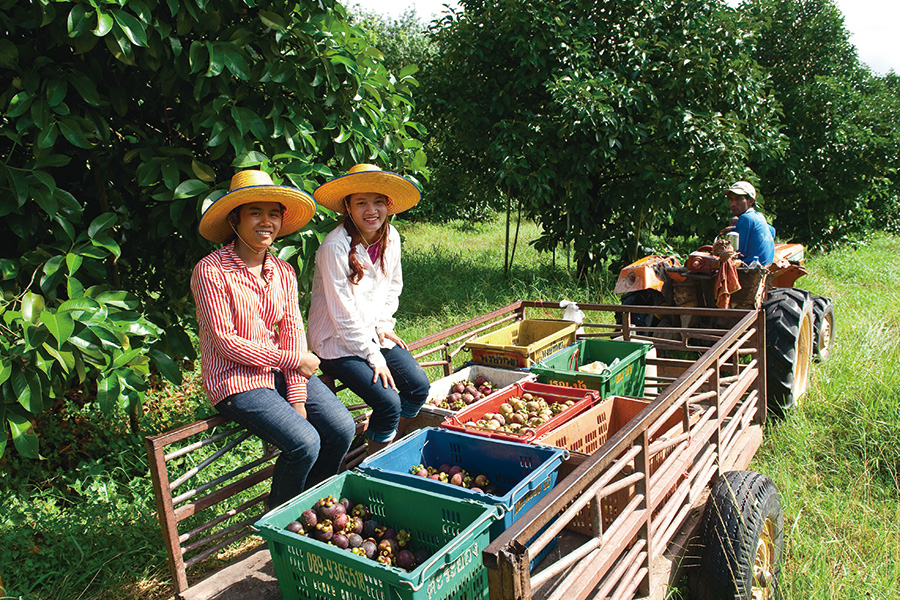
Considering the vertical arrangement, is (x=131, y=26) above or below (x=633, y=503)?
above

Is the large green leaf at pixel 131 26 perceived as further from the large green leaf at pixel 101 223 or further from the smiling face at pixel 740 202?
the smiling face at pixel 740 202

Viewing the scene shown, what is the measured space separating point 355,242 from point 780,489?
3.02 metres

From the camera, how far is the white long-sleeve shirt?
3.21 meters

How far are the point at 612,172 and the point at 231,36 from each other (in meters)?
7.27

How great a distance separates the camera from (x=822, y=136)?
44.2 feet

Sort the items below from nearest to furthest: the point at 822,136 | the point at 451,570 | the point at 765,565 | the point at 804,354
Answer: the point at 451,570
the point at 765,565
the point at 804,354
the point at 822,136

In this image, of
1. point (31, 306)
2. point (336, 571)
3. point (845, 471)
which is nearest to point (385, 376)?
point (336, 571)

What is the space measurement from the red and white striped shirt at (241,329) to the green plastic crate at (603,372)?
1.67 meters

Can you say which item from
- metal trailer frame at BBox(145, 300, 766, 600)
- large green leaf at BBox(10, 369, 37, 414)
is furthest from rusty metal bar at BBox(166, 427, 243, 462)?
large green leaf at BBox(10, 369, 37, 414)

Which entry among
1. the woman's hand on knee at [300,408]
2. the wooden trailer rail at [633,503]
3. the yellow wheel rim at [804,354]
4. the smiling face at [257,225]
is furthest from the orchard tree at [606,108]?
the woman's hand on knee at [300,408]

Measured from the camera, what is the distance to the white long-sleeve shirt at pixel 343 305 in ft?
10.5

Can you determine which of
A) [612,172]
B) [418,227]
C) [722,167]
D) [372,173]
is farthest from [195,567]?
[418,227]

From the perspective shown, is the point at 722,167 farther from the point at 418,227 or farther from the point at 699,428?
the point at 418,227

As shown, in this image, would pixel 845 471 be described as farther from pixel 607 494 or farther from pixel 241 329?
pixel 241 329
